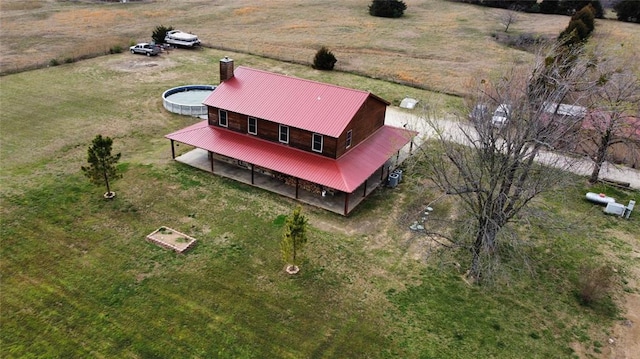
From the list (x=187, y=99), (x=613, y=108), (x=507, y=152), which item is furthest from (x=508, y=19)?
(x=507, y=152)

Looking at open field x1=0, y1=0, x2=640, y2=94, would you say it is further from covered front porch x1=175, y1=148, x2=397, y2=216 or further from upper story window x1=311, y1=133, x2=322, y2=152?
upper story window x1=311, y1=133, x2=322, y2=152

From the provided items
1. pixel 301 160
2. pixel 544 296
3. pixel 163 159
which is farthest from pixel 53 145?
pixel 544 296

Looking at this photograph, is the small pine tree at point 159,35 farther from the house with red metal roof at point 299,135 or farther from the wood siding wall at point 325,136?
the wood siding wall at point 325,136

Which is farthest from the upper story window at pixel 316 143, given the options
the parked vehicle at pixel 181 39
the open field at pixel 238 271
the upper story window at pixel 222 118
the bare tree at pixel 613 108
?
the parked vehicle at pixel 181 39

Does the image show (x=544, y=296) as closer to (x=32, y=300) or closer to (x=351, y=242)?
(x=351, y=242)

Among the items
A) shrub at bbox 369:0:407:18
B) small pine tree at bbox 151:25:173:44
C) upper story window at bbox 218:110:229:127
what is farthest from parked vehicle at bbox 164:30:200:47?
shrub at bbox 369:0:407:18

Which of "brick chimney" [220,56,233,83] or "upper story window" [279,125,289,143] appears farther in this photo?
"brick chimney" [220,56,233,83]
